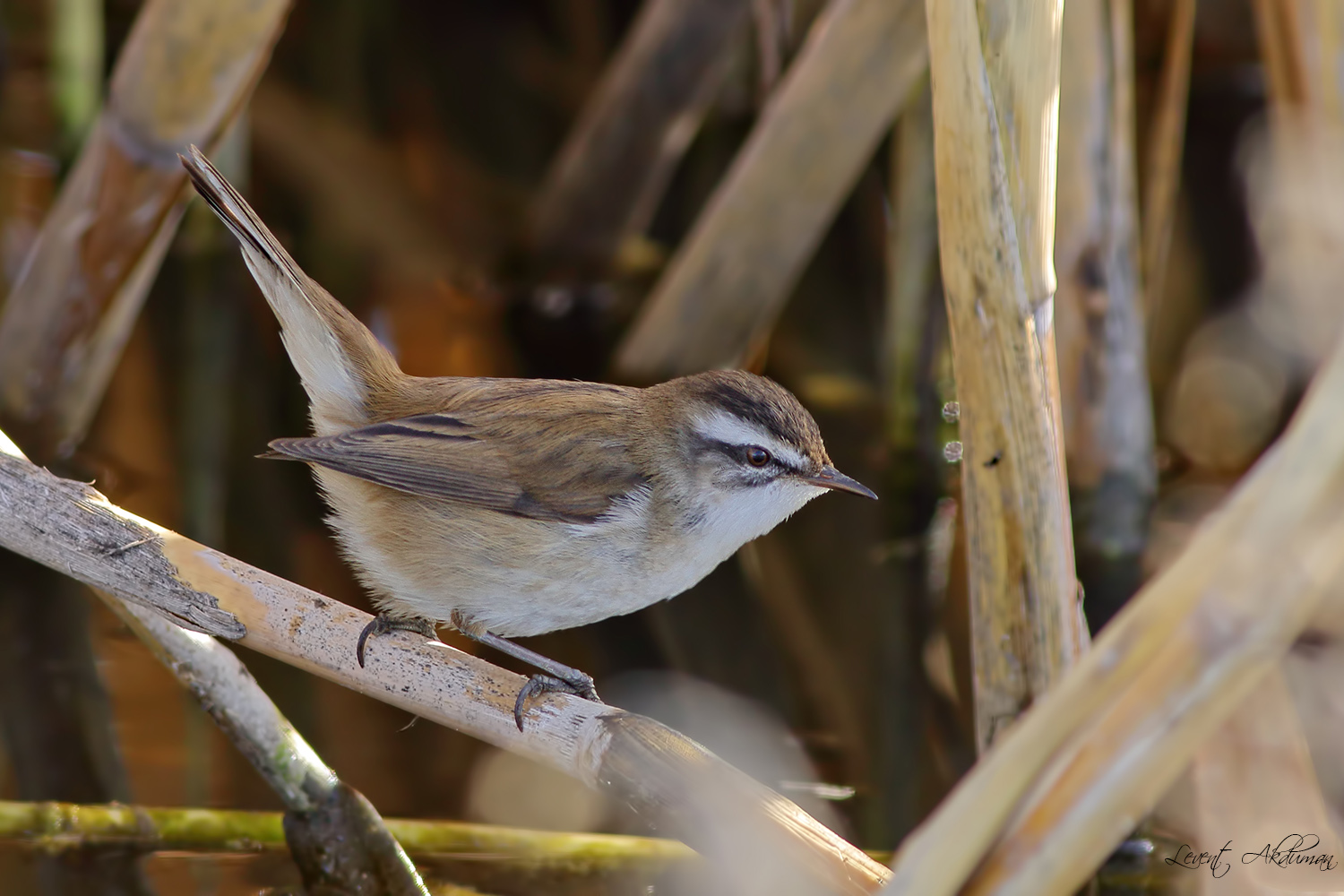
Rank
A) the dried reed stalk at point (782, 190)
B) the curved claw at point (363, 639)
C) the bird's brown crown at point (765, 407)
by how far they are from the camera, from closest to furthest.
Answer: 1. the curved claw at point (363, 639)
2. the bird's brown crown at point (765, 407)
3. the dried reed stalk at point (782, 190)

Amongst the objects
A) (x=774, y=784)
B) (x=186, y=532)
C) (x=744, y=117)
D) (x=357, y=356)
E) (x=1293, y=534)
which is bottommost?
(x=186, y=532)

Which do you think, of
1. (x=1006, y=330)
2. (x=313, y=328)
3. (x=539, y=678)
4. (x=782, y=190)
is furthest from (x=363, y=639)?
(x=782, y=190)

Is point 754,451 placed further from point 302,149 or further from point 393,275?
point 302,149

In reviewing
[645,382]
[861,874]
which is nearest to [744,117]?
[645,382]

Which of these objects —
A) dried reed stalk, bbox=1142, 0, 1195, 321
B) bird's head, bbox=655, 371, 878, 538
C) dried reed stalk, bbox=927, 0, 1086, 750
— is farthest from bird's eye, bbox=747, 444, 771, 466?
dried reed stalk, bbox=1142, 0, 1195, 321

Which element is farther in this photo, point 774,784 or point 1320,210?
point 1320,210

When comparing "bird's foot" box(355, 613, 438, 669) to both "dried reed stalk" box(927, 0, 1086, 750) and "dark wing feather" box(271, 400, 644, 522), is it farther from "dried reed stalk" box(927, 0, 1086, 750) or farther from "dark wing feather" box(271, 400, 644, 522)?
"dried reed stalk" box(927, 0, 1086, 750)
